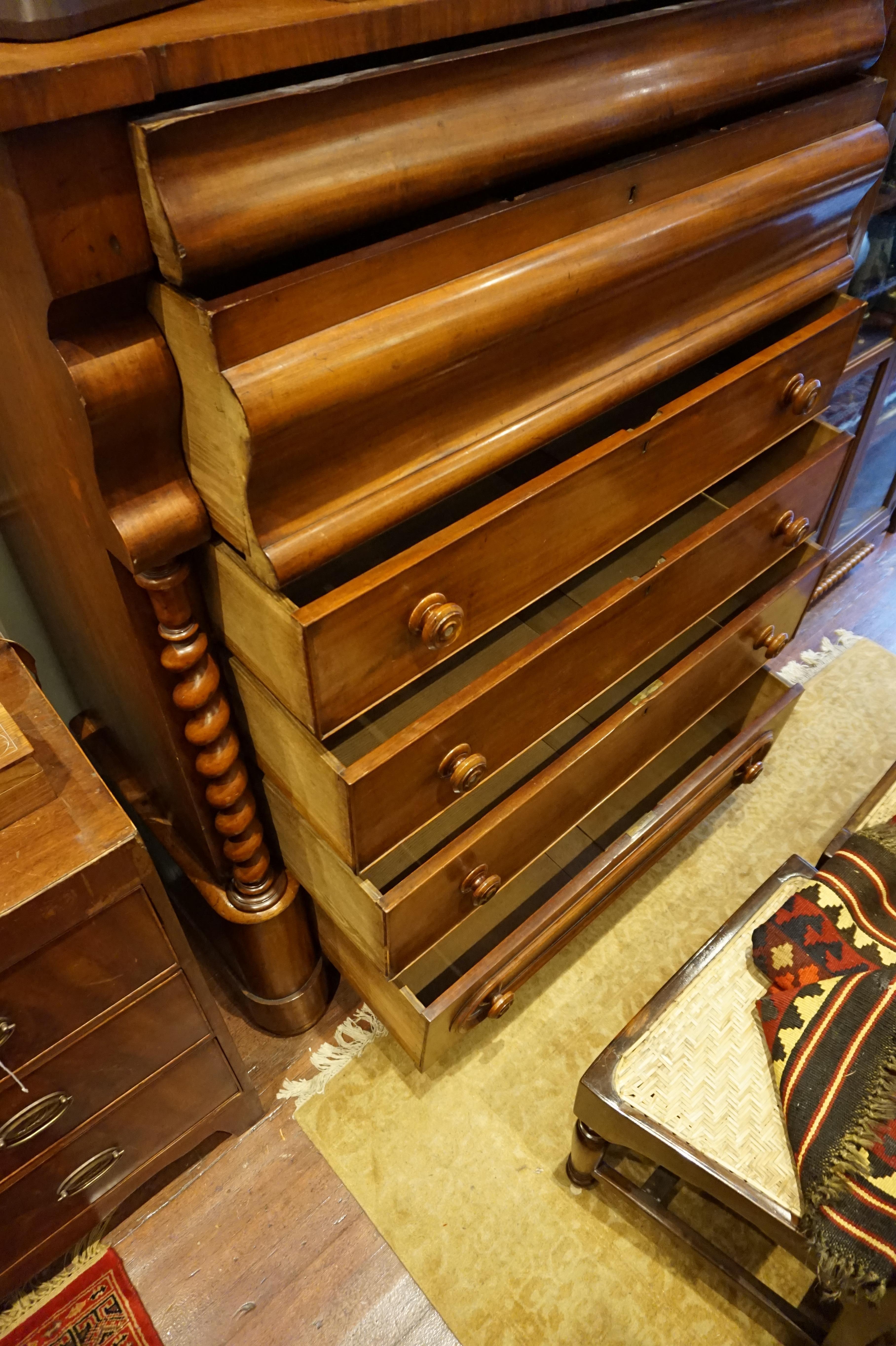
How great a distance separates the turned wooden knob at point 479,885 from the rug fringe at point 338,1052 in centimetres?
36

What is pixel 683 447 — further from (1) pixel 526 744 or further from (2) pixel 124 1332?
(2) pixel 124 1332

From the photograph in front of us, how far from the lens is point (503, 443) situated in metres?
0.81

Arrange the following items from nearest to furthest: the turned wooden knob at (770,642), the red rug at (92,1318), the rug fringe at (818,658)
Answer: the red rug at (92,1318)
the turned wooden knob at (770,642)
the rug fringe at (818,658)

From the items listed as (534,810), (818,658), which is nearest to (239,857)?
(534,810)

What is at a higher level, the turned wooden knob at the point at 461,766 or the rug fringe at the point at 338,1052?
the turned wooden knob at the point at 461,766

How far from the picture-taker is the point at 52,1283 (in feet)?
3.86

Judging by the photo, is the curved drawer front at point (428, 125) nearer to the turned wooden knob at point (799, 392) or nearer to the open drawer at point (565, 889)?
the turned wooden knob at point (799, 392)

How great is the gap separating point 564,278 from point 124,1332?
1349 mm

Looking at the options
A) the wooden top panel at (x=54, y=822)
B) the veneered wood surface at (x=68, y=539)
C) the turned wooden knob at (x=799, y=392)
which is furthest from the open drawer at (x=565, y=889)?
the turned wooden knob at (x=799, y=392)

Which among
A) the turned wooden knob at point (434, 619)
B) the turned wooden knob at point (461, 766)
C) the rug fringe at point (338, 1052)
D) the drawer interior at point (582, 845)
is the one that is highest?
the turned wooden knob at point (434, 619)

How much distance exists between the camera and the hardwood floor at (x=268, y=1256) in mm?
1144

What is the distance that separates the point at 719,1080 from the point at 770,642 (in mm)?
692

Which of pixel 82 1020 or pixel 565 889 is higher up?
pixel 82 1020

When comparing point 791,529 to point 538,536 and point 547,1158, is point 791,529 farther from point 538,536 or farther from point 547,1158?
point 547,1158
